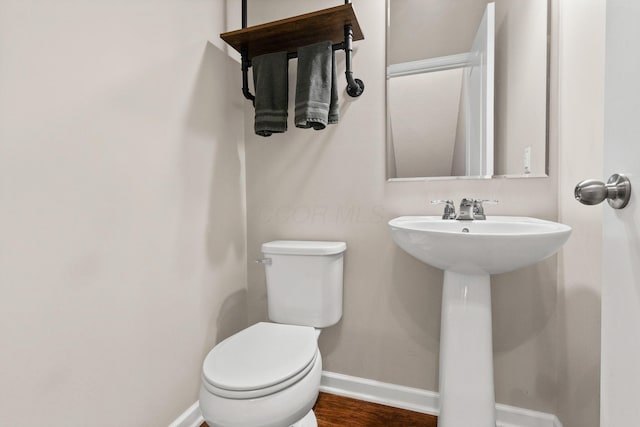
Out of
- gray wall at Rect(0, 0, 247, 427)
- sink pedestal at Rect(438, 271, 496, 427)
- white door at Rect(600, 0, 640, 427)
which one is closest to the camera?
white door at Rect(600, 0, 640, 427)

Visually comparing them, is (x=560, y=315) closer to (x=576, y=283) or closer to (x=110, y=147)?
(x=576, y=283)

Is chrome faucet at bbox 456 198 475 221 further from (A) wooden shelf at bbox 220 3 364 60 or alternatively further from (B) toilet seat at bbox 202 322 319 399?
(A) wooden shelf at bbox 220 3 364 60

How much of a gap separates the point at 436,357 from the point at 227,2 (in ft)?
6.46

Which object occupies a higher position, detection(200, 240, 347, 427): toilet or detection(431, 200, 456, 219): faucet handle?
detection(431, 200, 456, 219): faucet handle

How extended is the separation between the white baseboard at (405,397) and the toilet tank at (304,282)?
1.20 ft

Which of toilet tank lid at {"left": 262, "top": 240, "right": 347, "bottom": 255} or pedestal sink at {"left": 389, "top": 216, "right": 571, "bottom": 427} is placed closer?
pedestal sink at {"left": 389, "top": 216, "right": 571, "bottom": 427}

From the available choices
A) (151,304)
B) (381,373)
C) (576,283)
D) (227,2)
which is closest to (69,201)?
(151,304)

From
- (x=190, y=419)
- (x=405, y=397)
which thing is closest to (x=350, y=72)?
(x=405, y=397)

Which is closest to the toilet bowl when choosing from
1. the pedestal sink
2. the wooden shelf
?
the pedestal sink

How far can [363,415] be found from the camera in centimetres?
136

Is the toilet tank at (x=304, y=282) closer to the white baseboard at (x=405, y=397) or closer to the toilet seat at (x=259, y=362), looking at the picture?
the toilet seat at (x=259, y=362)

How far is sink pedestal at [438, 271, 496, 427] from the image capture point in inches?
41.1

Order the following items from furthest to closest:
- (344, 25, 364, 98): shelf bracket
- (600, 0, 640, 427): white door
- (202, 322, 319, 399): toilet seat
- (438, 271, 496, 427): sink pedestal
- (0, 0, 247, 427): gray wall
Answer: (344, 25, 364, 98): shelf bracket → (438, 271, 496, 427): sink pedestal → (202, 322, 319, 399): toilet seat → (0, 0, 247, 427): gray wall → (600, 0, 640, 427): white door

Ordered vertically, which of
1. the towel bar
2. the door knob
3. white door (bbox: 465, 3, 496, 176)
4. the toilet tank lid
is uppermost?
the towel bar
